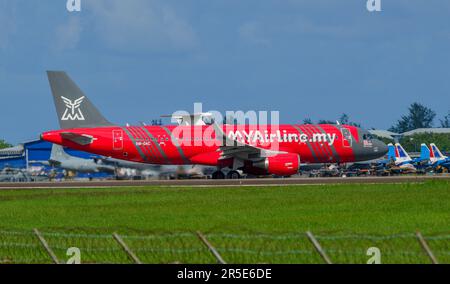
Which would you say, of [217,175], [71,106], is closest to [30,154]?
[71,106]

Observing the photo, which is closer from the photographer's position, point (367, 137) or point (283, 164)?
point (283, 164)

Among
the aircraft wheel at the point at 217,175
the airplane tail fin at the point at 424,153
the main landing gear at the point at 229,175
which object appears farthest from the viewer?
the airplane tail fin at the point at 424,153

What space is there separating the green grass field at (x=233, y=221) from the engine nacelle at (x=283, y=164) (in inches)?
560

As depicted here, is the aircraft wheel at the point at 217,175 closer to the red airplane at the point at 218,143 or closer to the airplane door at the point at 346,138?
the red airplane at the point at 218,143

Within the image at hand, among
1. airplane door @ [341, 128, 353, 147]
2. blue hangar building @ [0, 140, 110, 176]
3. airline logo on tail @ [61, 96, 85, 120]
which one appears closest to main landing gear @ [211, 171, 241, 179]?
airplane door @ [341, 128, 353, 147]

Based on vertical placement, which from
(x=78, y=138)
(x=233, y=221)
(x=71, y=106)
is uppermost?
(x=71, y=106)

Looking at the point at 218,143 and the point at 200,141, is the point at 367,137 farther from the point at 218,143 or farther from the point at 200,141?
the point at 200,141

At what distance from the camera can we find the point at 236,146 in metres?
75.2

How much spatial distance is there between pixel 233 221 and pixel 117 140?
41250mm

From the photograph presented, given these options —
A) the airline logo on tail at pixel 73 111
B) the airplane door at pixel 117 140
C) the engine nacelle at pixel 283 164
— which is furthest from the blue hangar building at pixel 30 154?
the engine nacelle at pixel 283 164

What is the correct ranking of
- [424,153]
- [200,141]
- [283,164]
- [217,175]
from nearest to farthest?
[283,164]
[200,141]
[217,175]
[424,153]

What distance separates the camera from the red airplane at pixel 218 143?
7631 cm

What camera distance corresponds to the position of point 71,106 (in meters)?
79.2
